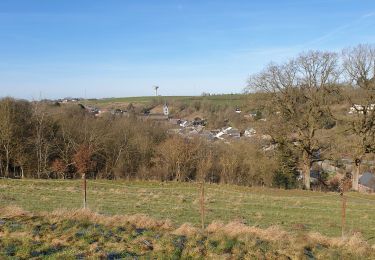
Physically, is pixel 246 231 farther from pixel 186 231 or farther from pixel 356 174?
pixel 356 174

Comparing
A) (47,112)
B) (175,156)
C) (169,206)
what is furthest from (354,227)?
(47,112)

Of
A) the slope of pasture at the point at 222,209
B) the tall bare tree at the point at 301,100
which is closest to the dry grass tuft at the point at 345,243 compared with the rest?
the slope of pasture at the point at 222,209

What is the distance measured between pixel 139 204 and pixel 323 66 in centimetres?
2071

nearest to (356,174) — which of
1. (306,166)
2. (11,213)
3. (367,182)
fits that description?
(306,166)

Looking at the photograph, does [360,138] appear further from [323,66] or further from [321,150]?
[323,66]

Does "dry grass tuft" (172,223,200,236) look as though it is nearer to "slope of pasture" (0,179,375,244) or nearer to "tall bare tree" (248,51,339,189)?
"slope of pasture" (0,179,375,244)

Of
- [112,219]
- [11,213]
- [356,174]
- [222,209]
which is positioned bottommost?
→ [356,174]

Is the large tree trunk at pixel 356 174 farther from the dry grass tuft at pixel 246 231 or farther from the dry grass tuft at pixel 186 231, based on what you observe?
the dry grass tuft at pixel 186 231

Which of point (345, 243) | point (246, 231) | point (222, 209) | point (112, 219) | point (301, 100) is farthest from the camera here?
point (301, 100)

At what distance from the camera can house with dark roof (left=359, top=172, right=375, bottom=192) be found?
36222 millimetres

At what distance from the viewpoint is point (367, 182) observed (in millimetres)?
40312

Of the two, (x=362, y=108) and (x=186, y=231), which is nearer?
(x=186, y=231)

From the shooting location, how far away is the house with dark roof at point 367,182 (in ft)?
119

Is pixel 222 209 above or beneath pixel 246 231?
beneath
